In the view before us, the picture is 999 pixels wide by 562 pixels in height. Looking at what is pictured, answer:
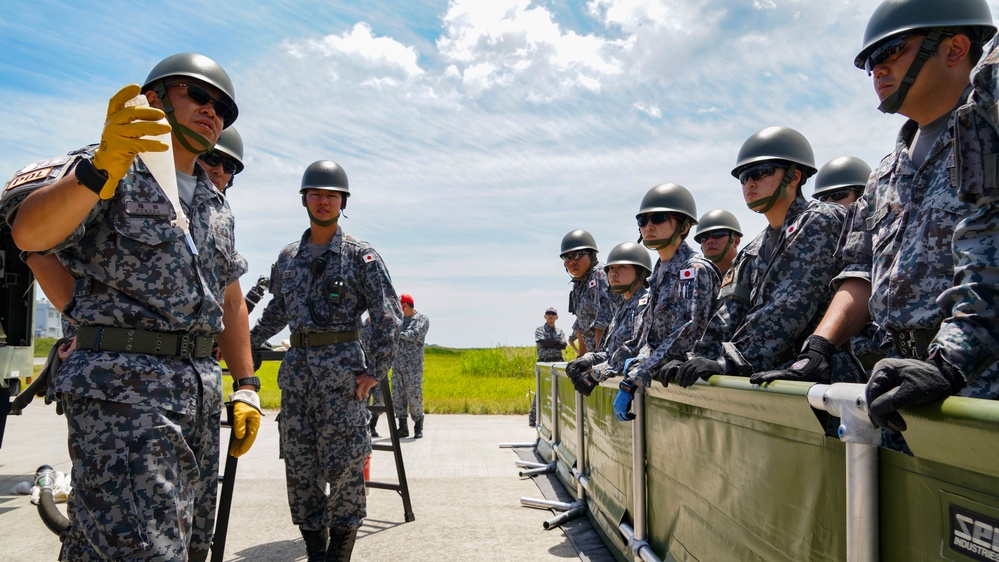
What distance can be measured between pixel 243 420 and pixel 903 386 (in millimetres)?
2632

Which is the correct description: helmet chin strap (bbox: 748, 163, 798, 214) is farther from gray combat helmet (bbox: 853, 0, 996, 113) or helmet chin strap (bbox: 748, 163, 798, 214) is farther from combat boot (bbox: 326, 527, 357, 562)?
combat boot (bbox: 326, 527, 357, 562)

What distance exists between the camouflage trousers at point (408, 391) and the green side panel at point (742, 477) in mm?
7766

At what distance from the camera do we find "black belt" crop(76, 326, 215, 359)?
2605 millimetres

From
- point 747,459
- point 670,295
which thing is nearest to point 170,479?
point 747,459

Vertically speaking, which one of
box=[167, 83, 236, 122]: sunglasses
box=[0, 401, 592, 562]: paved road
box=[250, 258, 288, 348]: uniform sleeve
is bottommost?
box=[0, 401, 592, 562]: paved road

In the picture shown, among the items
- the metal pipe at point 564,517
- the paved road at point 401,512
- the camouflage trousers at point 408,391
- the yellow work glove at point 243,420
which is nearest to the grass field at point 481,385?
the camouflage trousers at point 408,391

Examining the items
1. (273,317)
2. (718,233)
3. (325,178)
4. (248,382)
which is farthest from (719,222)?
(248,382)

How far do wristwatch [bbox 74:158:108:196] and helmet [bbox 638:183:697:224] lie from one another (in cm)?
452

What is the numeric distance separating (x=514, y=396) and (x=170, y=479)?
16157mm

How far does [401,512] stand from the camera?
6.42m

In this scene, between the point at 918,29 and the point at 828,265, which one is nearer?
the point at 918,29

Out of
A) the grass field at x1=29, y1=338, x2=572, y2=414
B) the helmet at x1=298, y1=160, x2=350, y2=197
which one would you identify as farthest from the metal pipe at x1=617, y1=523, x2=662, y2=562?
the grass field at x1=29, y1=338, x2=572, y2=414

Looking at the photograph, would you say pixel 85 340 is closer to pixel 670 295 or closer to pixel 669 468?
pixel 669 468

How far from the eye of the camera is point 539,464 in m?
8.53
